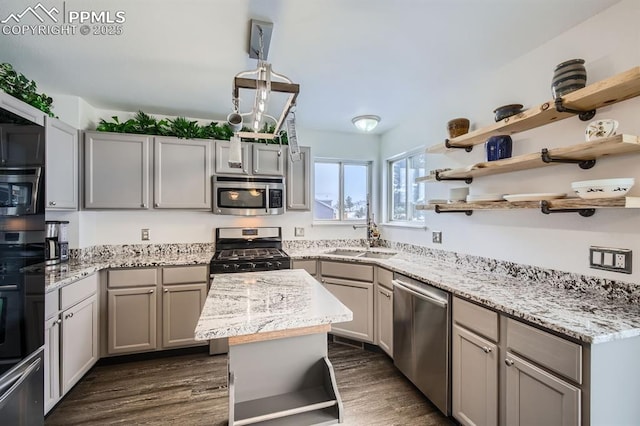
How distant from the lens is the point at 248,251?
3.36 metres

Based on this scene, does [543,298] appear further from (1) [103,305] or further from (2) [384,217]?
(1) [103,305]

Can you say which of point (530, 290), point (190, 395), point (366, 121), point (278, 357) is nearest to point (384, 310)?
point (530, 290)

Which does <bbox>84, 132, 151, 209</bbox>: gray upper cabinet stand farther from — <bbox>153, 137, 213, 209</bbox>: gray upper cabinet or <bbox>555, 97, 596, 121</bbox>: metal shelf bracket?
<bbox>555, 97, 596, 121</bbox>: metal shelf bracket

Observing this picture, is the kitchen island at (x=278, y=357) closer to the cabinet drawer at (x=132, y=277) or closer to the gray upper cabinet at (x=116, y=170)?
the cabinet drawer at (x=132, y=277)

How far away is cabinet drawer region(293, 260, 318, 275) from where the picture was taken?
315 centimetres

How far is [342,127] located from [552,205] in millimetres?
2626

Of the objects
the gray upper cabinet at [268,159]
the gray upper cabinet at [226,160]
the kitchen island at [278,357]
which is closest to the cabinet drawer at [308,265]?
the gray upper cabinet at [268,159]

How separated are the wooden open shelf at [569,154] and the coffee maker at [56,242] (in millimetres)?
3492

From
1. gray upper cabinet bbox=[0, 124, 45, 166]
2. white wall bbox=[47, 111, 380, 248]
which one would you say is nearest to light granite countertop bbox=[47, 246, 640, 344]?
white wall bbox=[47, 111, 380, 248]

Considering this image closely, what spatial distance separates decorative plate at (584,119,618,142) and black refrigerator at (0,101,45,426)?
273 centimetres

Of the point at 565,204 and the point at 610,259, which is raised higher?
A: the point at 565,204

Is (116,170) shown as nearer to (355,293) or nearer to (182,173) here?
(182,173)

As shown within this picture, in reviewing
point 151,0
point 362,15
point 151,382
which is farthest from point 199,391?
point 362,15

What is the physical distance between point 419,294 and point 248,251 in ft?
6.61
